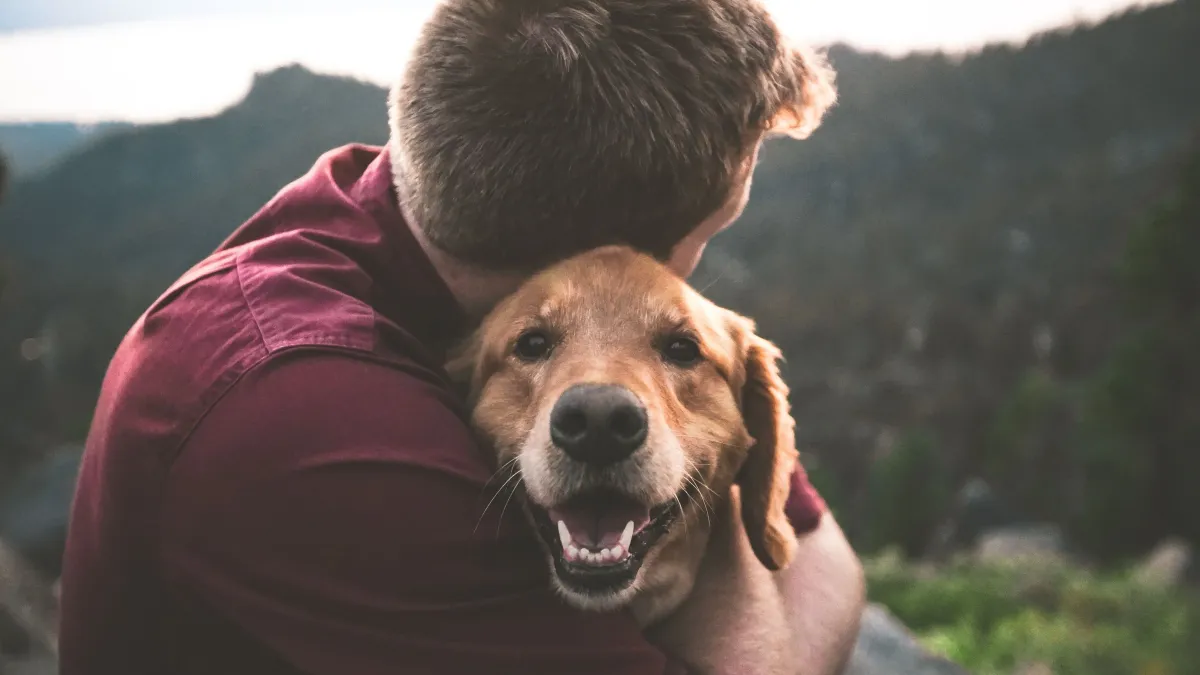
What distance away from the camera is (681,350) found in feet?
7.07

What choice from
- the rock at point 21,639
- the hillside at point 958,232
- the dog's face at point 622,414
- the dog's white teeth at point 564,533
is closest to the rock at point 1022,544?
the hillside at point 958,232

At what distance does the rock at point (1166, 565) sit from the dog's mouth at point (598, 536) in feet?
33.1

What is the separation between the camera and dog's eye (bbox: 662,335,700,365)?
2143 mm

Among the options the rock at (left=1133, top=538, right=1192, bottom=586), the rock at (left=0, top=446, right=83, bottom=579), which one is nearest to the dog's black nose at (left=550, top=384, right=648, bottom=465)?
the rock at (left=0, top=446, right=83, bottom=579)

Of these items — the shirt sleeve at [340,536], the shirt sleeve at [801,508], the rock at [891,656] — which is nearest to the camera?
the shirt sleeve at [340,536]

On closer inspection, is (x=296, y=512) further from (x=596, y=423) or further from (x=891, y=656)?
(x=891, y=656)

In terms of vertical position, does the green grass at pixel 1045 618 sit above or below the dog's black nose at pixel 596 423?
below

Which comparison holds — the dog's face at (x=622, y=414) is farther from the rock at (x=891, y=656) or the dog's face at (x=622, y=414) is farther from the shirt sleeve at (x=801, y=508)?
the rock at (x=891, y=656)

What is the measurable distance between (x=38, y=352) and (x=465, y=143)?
9.22 metres

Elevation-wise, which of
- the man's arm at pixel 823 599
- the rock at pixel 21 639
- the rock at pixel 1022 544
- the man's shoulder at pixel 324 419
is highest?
the man's shoulder at pixel 324 419

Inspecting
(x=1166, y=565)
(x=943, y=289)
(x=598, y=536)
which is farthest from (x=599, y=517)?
(x=943, y=289)

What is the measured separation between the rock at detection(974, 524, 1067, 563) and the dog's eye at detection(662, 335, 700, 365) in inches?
458

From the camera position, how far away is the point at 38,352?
9164 mm

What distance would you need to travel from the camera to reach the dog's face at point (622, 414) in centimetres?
182
